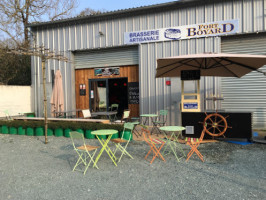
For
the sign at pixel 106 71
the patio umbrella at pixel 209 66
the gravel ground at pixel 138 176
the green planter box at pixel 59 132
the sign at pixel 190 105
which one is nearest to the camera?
the gravel ground at pixel 138 176

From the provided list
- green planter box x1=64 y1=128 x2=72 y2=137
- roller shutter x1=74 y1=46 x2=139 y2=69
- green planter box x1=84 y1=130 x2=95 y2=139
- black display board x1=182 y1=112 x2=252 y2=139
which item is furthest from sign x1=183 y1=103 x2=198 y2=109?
roller shutter x1=74 y1=46 x2=139 y2=69

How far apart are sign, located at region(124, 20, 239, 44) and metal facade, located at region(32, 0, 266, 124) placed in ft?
0.53

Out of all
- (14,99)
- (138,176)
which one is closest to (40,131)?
(14,99)

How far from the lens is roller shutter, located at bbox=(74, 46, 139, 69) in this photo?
33.2 ft

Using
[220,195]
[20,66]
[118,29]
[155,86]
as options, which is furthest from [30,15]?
[220,195]

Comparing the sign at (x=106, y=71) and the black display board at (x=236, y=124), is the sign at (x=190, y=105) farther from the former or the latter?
the sign at (x=106, y=71)

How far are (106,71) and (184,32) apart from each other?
3824mm

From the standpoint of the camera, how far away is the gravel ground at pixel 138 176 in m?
3.25

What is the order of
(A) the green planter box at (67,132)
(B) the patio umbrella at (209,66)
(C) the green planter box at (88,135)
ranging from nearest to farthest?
(B) the patio umbrella at (209,66) → (C) the green planter box at (88,135) → (A) the green planter box at (67,132)

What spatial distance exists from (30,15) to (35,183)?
16033 mm

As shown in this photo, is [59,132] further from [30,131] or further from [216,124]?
[216,124]

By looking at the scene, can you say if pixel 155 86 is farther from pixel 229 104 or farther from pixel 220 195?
pixel 220 195

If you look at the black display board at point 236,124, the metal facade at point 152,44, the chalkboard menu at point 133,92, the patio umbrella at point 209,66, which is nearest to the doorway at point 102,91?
the chalkboard menu at point 133,92

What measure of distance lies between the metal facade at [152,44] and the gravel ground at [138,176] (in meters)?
3.90
